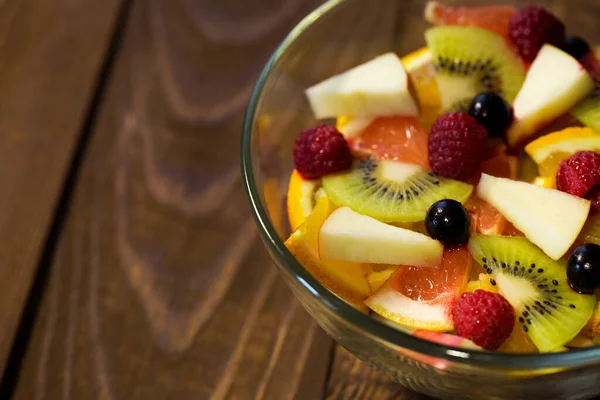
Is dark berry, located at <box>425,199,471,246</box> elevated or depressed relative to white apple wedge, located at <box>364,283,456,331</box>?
elevated

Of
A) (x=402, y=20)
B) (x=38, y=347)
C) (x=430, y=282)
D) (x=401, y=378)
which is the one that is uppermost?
(x=402, y=20)

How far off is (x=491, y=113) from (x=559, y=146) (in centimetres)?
11

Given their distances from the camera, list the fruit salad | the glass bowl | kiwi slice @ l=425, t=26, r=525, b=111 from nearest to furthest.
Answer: the glass bowl, the fruit salad, kiwi slice @ l=425, t=26, r=525, b=111

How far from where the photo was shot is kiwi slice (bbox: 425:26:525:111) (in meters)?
1.04

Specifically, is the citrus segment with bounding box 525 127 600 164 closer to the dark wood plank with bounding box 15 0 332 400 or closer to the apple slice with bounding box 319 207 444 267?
the apple slice with bounding box 319 207 444 267

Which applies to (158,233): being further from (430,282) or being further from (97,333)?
(430,282)

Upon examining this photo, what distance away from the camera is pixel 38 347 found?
1.10 m

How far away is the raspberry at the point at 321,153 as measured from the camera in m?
0.96

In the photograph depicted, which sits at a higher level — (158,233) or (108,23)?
(108,23)

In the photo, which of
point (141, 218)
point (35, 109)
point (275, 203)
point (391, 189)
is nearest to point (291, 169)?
point (275, 203)

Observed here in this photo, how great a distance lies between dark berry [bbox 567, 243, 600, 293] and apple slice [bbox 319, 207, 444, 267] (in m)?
0.16

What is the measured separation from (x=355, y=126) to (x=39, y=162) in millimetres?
661

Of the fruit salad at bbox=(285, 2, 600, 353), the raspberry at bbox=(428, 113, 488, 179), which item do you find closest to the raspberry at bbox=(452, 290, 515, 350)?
the fruit salad at bbox=(285, 2, 600, 353)

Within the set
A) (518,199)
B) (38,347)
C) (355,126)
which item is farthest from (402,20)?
(38,347)
